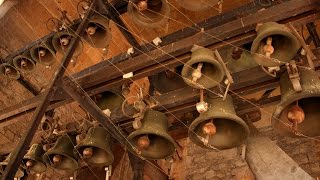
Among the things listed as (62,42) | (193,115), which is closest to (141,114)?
(193,115)

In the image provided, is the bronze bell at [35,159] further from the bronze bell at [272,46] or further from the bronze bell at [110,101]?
the bronze bell at [272,46]

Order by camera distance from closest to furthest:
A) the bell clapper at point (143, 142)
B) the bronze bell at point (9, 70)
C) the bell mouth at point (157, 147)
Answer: the bell clapper at point (143, 142)
the bell mouth at point (157, 147)
the bronze bell at point (9, 70)

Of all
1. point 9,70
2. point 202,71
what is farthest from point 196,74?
point 9,70

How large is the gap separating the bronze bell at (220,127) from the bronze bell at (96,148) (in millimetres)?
922

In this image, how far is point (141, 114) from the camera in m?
3.17

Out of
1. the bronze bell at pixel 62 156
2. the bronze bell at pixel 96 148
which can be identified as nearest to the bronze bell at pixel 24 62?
the bronze bell at pixel 62 156

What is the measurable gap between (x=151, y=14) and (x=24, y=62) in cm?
170

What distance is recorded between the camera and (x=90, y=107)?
3430 mm

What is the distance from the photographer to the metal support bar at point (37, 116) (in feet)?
8.72

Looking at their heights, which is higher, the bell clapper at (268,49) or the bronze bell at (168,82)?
the bronze bell at (168,82)

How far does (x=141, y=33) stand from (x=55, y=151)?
2.97m

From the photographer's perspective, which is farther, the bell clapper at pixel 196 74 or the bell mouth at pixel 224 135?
the bell mouth at pixel 224 135

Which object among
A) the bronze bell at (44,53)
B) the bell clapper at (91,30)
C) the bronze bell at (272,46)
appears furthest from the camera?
the bronze bell at (44,53)

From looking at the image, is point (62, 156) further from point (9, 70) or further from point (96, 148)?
point (9, 70)
